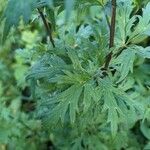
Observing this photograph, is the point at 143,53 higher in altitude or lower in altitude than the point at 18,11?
lower

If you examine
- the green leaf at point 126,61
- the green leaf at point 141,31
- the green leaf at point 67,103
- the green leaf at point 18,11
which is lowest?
the green leaf at point 67,103

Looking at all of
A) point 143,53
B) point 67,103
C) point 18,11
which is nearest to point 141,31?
point 143,53

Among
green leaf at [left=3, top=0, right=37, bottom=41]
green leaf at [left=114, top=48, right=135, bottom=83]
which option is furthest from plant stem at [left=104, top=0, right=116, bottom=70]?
green leaf at [left=3, top=0, right=37, bottom=41]

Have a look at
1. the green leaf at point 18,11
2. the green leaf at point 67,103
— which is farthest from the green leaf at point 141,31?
the green leaf at point 18,11

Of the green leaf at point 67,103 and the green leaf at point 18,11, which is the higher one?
the green leaf at point 18,11

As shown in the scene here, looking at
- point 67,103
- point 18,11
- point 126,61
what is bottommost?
point 67,103

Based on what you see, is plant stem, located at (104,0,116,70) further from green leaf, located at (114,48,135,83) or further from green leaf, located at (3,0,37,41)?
green leaf, located at (3,0,37,41)

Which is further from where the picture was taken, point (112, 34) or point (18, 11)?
point (112, 34)

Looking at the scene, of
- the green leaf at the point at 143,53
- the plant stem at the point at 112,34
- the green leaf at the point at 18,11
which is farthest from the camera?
the green leaf at the point at 143,53

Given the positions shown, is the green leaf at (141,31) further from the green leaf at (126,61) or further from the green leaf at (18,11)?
the green leaf at (18,11)

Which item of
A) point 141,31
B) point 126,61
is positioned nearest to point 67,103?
point 126,61

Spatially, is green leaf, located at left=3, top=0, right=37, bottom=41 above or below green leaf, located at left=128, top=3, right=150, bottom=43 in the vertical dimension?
above

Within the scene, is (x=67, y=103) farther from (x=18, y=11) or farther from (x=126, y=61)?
(x=18, y=11)
